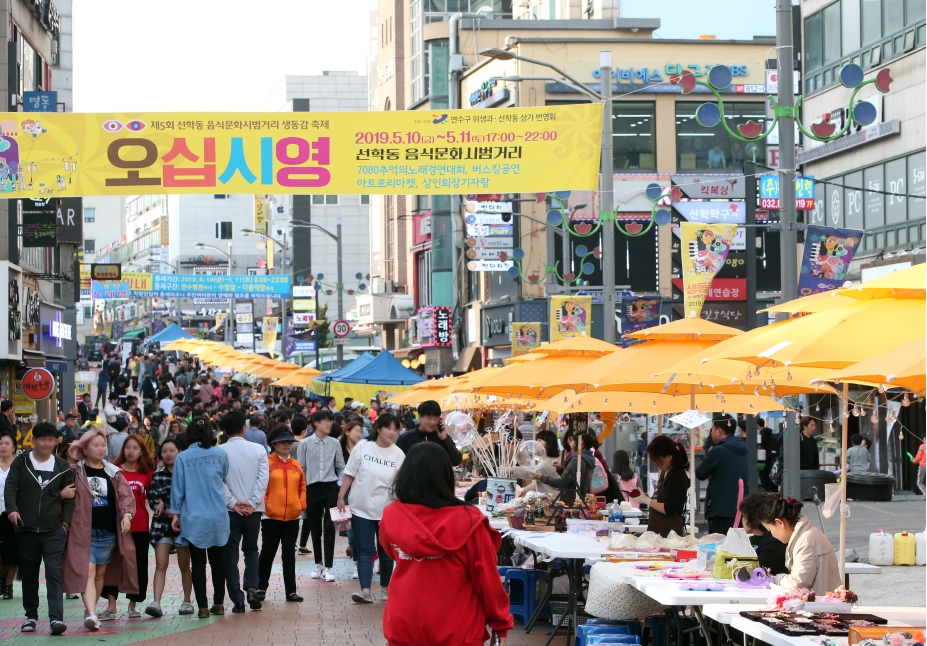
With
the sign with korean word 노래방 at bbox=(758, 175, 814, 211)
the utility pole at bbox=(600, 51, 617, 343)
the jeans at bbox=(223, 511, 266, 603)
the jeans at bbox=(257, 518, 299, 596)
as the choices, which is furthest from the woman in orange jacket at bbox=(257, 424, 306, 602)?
the sign with korean word 노래방 at bbox=(758, 175, 814, 211)

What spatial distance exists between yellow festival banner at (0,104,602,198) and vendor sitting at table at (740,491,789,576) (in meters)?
8.06

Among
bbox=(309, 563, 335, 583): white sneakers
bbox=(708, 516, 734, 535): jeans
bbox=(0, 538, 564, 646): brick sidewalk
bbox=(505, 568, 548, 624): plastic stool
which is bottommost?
bbox=(309, 563, 335, 583): white sneakers

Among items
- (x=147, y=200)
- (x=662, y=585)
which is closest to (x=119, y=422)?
(x=662, y=585)

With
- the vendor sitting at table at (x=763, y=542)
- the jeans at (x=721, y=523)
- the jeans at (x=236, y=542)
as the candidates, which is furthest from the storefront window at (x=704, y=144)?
the vendor sitting at table at (x=763, y=542)

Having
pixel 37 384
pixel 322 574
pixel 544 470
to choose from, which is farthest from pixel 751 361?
pixel 37 384

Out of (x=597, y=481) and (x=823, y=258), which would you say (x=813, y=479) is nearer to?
(x=823, y=258)

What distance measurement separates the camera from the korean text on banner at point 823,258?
15969 mm

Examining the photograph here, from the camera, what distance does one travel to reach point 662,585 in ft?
28.5

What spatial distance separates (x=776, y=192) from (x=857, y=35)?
3742 mm

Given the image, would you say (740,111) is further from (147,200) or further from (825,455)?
(147,200)

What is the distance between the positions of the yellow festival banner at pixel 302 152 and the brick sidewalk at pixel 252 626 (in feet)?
17.7

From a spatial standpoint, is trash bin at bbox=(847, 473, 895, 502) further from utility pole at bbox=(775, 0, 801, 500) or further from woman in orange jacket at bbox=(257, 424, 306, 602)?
woman in orange jacket at bbox=(257, 424, 306, 602)

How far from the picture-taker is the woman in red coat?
21.1ft

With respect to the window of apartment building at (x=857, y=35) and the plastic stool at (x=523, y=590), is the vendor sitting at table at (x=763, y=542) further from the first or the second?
the window of apartment building at (x=857, y=35)
